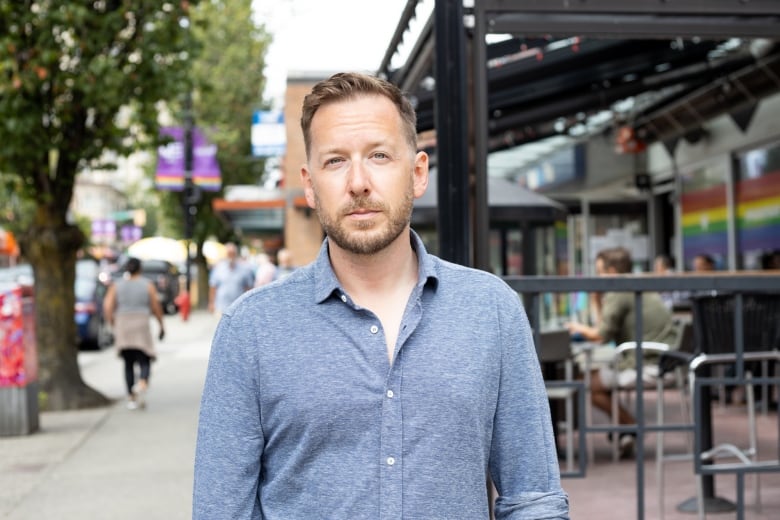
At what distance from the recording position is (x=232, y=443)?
6.67 ft

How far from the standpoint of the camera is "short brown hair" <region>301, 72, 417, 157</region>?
209 centimetres

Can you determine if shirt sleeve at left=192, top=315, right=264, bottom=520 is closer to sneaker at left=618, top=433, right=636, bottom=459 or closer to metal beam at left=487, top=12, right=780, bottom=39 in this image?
metal beam at left=487, top=12, right=780, bottom=39

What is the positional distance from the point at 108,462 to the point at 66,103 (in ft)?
15.0

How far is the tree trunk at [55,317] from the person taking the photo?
11.7 m

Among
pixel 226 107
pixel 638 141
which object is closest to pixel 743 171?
pixel 638 141

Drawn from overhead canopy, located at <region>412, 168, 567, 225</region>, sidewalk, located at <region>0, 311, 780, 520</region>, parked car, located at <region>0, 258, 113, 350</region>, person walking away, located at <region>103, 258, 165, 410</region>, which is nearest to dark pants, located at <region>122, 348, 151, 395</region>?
person walking away, located at <region>103, 258, 165, 410</region>

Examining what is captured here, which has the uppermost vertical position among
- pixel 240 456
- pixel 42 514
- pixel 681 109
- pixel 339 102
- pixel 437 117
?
pixel 681 109

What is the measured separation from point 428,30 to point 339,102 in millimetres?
3097

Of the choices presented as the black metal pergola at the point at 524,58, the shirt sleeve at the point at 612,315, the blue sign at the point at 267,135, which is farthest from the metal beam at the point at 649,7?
the blue sign at the point at 267,135

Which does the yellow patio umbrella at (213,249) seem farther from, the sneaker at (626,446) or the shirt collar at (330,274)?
the shirt collar at (330,274)

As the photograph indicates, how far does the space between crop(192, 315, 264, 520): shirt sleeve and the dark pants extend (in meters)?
9.95

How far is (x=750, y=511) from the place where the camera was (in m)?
5.94

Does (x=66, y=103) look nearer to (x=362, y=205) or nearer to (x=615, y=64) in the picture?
(x=615, y=64)

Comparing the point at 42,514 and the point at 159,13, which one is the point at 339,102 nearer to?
the point at 42,514
